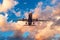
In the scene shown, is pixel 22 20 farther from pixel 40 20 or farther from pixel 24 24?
pixel 40 20

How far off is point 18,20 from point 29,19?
3.07 m

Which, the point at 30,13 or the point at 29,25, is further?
the point at 29,25

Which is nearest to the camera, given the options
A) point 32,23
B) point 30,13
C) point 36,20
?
point 30,13

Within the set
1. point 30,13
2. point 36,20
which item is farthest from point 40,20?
point 30,13

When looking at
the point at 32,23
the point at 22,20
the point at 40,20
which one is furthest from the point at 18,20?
the point at 40,20

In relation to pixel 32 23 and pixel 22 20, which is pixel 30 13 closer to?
pixel 32 23

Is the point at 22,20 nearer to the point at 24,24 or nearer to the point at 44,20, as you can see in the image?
the point at 24,24

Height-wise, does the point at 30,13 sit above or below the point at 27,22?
above

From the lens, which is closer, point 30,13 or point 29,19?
point 30,13

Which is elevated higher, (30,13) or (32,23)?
(30,13)

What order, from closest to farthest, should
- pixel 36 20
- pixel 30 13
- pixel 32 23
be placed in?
pixel 30 13
pixel 32 23
pixel 36 20

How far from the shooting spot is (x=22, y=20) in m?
32.0

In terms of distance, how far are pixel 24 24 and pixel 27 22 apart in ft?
5.63

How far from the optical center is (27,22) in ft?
97.2
